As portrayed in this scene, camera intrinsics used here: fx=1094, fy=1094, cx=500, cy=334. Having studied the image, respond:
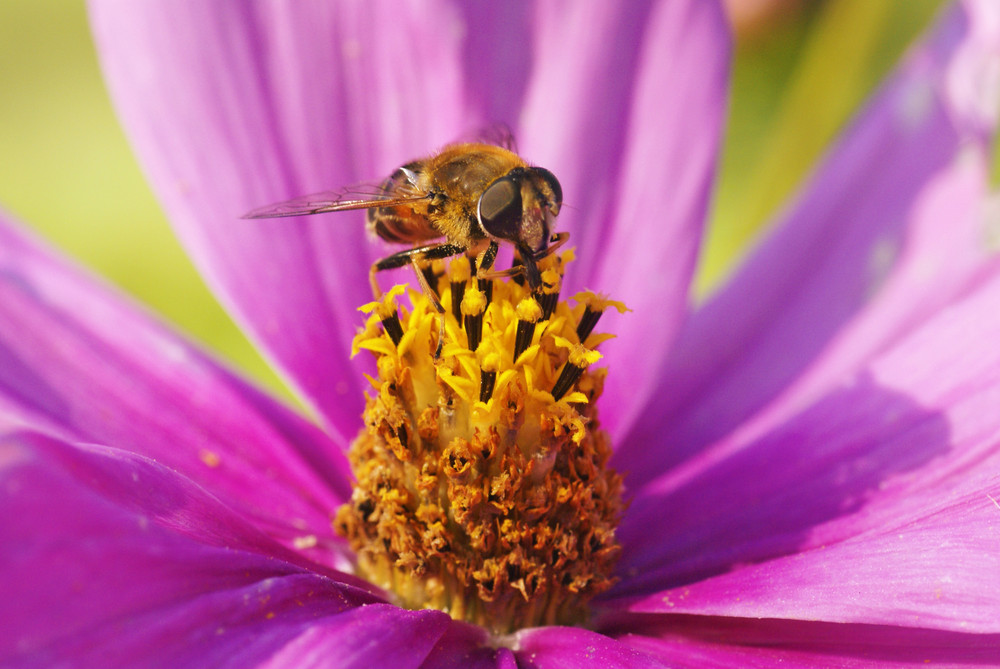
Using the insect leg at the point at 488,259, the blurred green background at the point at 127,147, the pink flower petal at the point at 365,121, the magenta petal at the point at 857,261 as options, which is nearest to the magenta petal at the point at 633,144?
the pink flower petal at the point at 365,121

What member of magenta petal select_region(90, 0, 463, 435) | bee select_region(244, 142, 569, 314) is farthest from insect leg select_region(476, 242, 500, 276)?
magenta petal select_region(90, 0, 463, 435)

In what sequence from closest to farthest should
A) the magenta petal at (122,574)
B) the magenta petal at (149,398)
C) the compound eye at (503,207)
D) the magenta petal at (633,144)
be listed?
1. the magenta petal at (122,574)
2. the compound eye at (503,207)
3. the magenta petal at (149,398)
4. the magenta petal at (633,144)

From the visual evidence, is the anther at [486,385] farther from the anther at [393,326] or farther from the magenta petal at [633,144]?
the magenta petal at [633,144]

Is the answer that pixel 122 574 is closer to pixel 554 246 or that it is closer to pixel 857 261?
pixel 554 246

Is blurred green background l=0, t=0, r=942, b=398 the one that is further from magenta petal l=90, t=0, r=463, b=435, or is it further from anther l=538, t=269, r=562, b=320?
anther l=538, t=269, r=562, b=320

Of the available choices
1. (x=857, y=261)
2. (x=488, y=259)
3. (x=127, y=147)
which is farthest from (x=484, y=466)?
(x=127, y=147)

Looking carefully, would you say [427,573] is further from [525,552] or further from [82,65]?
[82,65]
